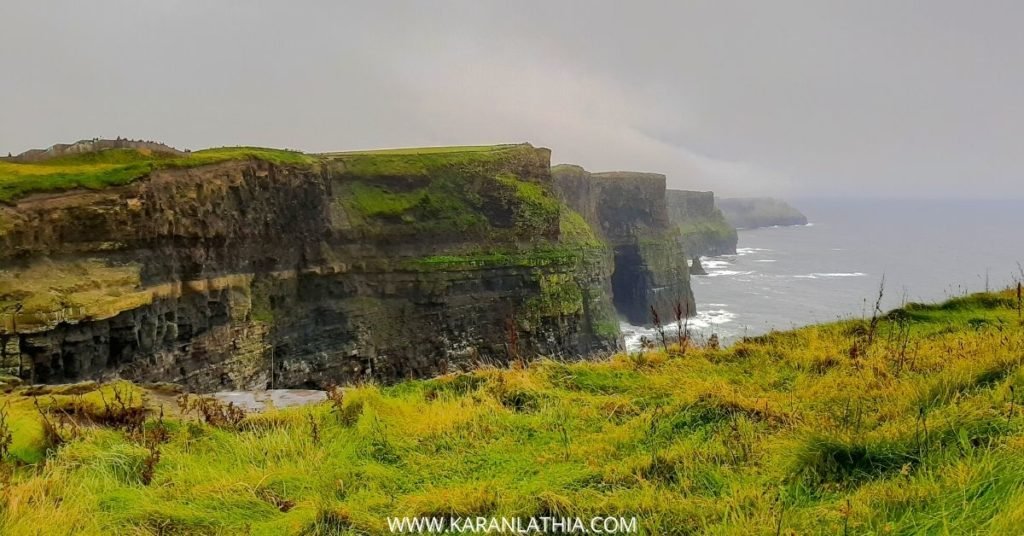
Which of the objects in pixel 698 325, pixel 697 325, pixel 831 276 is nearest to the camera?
pixel 698 325

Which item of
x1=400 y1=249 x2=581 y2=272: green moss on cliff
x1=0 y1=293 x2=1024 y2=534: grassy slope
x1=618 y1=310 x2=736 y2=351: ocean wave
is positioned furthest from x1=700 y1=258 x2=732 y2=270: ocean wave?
x1=0 y1=293 x2=1024 y2=534: grassy slope

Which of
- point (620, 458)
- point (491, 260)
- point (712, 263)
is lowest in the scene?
point (712, 263)

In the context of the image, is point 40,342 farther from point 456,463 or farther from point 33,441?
point 456,463

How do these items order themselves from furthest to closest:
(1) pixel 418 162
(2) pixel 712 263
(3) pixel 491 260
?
(2) pixel 712 263
(1) pixel 418 162
(3) pixel 491 260

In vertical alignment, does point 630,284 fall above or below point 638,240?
below

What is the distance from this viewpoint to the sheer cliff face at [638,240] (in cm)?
7119

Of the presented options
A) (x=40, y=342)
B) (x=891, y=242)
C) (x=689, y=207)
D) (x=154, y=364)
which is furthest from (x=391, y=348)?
(x=891, y=242)

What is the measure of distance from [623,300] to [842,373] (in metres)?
68.8

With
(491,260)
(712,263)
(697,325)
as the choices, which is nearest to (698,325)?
(697,325)

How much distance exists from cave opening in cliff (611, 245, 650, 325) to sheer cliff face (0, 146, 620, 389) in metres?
25.8

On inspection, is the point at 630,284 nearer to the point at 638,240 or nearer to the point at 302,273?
the point at 638,240

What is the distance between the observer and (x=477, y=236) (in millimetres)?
38406

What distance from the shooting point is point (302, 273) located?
32.9m

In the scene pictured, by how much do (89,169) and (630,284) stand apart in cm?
5942
